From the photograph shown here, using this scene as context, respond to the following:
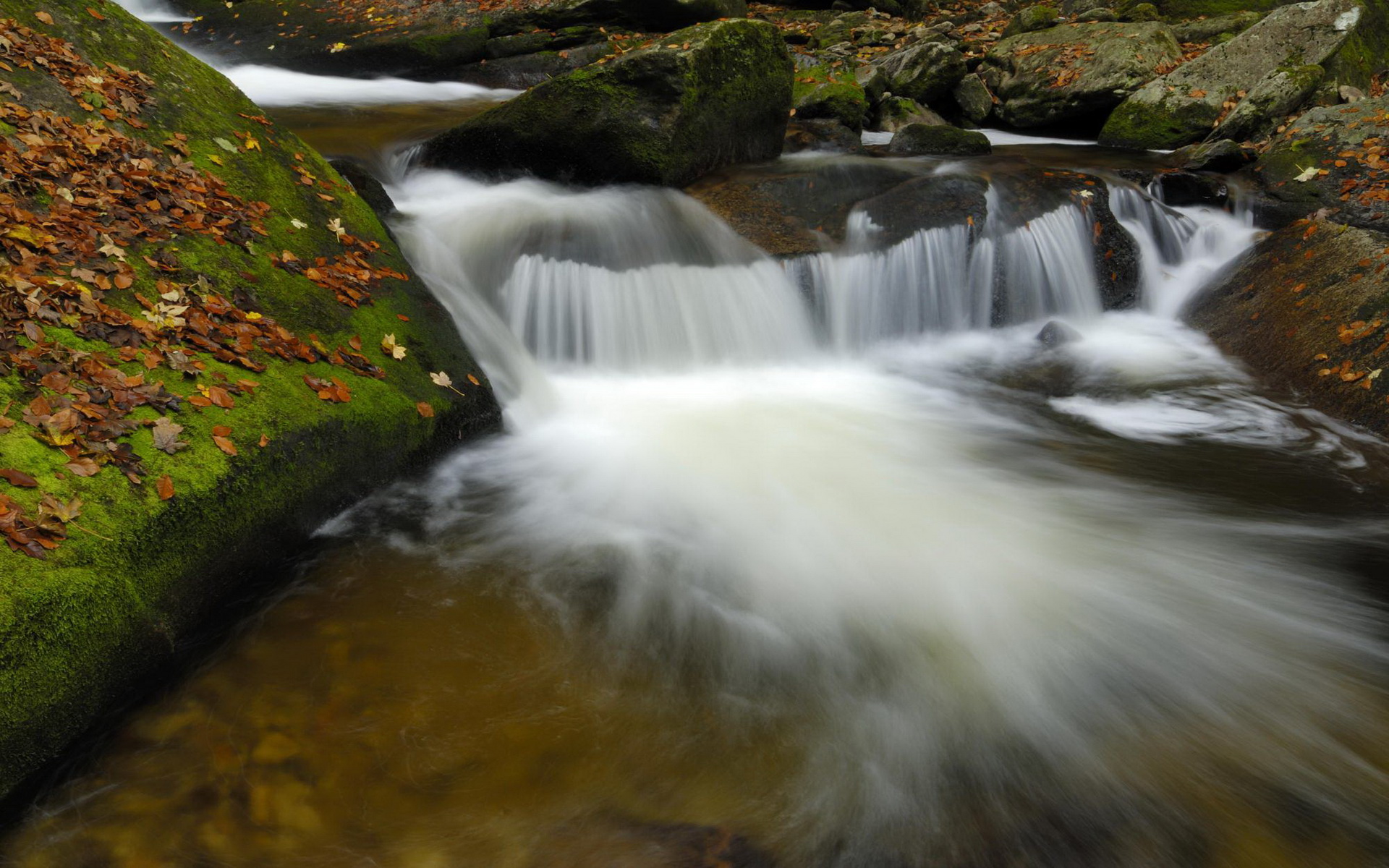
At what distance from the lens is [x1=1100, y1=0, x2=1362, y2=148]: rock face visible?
33.1 ft

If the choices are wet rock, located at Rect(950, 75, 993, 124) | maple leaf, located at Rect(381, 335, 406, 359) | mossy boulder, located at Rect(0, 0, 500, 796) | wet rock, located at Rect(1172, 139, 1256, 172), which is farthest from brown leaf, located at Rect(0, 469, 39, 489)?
wet rock, located at Rect(950, 75, 993, 124)

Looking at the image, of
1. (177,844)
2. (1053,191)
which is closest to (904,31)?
(1053,191)

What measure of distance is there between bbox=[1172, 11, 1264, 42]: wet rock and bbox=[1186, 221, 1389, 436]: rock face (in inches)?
309

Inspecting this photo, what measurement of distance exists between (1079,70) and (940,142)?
12.5ft

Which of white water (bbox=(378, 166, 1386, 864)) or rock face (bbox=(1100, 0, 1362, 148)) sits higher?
rock face (bbox=(1100, 0, 1362, 148))

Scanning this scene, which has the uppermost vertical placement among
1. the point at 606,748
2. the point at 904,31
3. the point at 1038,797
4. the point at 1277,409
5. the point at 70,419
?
the point at 904,31

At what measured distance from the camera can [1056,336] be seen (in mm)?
7641

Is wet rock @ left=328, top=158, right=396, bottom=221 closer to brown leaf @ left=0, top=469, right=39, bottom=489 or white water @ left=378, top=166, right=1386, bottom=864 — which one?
white water @ left=378, top=166, right=1386, bottom=864

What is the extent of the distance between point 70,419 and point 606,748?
249 cm

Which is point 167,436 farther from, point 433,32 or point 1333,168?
point 433,32

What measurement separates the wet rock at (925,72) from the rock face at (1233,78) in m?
2.75

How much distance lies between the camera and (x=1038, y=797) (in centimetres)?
288

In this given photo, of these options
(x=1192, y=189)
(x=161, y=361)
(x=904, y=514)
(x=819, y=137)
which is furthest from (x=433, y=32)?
(x=904, y=514)

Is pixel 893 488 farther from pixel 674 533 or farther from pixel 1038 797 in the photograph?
pixel 1038 797
